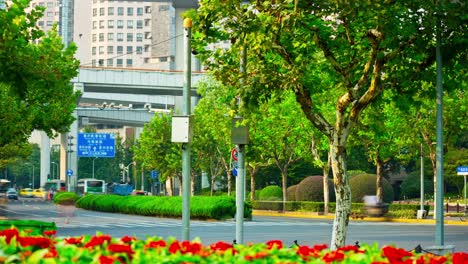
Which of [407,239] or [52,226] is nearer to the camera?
[52,226]

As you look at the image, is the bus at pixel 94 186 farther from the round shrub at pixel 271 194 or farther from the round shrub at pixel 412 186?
the round shrub at pixel 271 194

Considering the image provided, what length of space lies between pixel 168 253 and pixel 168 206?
49731 mm

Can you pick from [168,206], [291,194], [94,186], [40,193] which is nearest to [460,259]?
[168,206]

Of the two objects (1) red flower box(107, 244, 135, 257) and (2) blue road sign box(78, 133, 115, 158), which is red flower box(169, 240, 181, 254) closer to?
(1) red flower box(107, 244, 135, 257)

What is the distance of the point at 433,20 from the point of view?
20.5m

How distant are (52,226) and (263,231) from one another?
26.4 m

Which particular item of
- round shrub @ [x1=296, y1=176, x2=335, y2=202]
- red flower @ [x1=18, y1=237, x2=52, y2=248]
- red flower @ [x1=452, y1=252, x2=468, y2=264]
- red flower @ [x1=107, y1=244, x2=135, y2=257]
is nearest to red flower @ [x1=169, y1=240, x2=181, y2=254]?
red flower @ [x1=107, y1=244, x2=135, y2=257]

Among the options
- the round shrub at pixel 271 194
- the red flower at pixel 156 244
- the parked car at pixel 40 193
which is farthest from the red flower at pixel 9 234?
the parked car at pixel 40 193

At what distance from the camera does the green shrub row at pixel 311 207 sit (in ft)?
203

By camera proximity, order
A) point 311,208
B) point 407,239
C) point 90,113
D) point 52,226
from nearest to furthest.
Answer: point 52,226
point 407,239
point 311,208
point 90,113

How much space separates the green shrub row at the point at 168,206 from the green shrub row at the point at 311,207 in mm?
10786

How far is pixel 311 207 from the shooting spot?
69312mm

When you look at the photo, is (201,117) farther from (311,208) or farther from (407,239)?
(407,239)

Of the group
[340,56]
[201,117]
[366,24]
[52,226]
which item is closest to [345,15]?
[366,24]
